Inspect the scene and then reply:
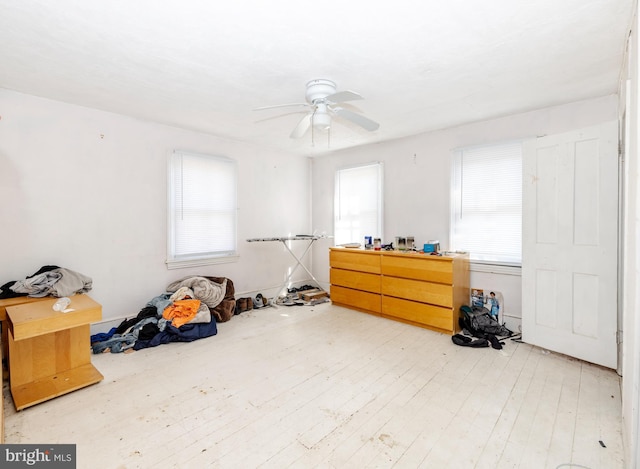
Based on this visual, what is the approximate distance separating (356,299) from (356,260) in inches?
20.8

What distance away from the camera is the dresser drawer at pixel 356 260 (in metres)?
4.10

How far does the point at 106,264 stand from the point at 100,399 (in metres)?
1.62

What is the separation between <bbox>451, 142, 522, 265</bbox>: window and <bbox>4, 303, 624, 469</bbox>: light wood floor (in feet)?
3.60

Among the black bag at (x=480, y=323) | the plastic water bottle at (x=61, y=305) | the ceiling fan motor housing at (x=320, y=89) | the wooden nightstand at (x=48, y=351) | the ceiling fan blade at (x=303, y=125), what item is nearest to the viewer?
the wooden nightstand at (x=48, y=351)

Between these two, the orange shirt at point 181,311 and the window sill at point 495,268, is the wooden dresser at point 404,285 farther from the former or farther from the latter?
the orange shirt at point 181,311

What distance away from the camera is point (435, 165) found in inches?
159

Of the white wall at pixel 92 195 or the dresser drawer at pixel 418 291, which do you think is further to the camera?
the dresser drawer at pixel 418 291

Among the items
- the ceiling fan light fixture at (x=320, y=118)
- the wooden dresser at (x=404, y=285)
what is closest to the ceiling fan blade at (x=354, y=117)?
the ceiling fan light fixture at (x=320, y=118)

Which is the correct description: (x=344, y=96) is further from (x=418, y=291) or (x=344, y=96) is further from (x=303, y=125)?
(x=418, y=291)

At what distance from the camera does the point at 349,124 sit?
147 inches

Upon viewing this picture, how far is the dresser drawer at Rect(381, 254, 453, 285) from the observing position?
3.42 meters

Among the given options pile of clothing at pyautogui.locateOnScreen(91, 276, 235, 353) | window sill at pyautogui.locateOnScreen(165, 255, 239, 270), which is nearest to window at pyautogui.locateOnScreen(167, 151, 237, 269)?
window sill at pyautogui.locateOnScreen(165, 255, 239, 270)

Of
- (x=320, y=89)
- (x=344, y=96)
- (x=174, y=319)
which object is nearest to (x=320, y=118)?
(x=320, y=89)

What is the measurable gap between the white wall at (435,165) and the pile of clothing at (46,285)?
3467 mm
